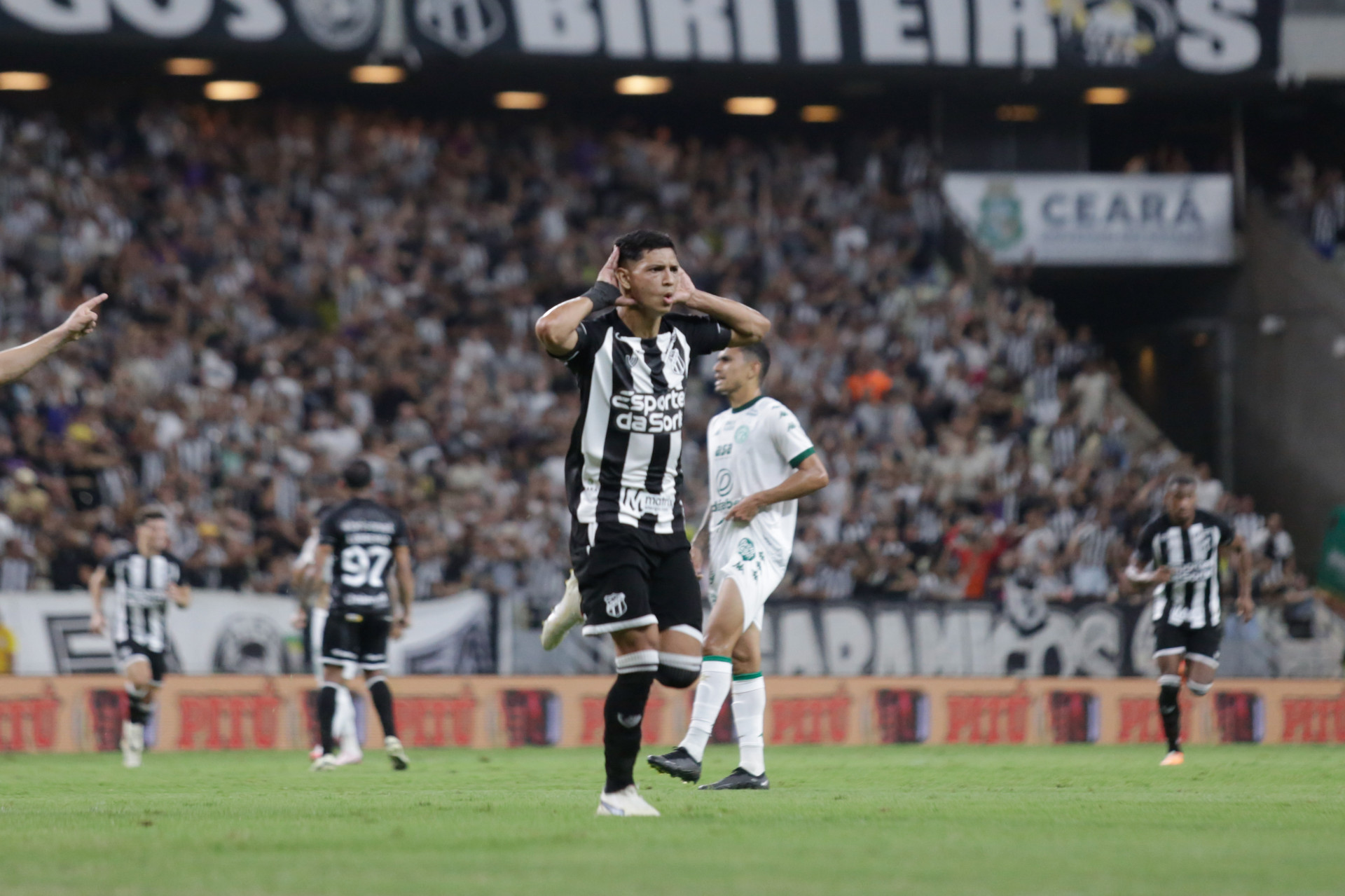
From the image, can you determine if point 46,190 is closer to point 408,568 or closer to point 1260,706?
point 408,568

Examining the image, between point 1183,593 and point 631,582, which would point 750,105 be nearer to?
point 1183,593

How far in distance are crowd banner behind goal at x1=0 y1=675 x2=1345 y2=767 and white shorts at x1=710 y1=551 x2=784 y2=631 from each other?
29.3 ft

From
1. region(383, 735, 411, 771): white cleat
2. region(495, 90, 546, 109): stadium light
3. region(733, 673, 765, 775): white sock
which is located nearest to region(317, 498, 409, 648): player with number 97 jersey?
region(383, 735, 411, 771): white cleat

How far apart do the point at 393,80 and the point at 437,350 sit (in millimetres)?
6643

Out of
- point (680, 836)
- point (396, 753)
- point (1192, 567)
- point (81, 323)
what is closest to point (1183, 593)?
point (1192, 567)

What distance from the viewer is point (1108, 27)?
31.4 m

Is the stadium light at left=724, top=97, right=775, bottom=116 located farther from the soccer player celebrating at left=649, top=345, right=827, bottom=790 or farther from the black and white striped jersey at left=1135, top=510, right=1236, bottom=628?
the soccer player celebrating at left=649, top=345, right=827, bottom=790

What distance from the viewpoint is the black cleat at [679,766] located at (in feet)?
→ 32.5

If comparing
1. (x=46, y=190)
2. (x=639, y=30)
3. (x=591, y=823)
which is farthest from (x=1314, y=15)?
(x=591, y=823)

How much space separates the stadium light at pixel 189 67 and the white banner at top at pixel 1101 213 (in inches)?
498

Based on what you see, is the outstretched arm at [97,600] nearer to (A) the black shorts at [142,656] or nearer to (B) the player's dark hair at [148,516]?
(A) the black shorts at [142,656]

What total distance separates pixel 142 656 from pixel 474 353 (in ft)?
37.0

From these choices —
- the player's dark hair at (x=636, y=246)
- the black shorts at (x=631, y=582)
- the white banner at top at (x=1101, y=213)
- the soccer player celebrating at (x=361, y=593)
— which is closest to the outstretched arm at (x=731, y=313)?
the player's dark hair at (x=636, y=246)

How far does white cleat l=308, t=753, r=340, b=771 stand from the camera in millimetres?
14992
